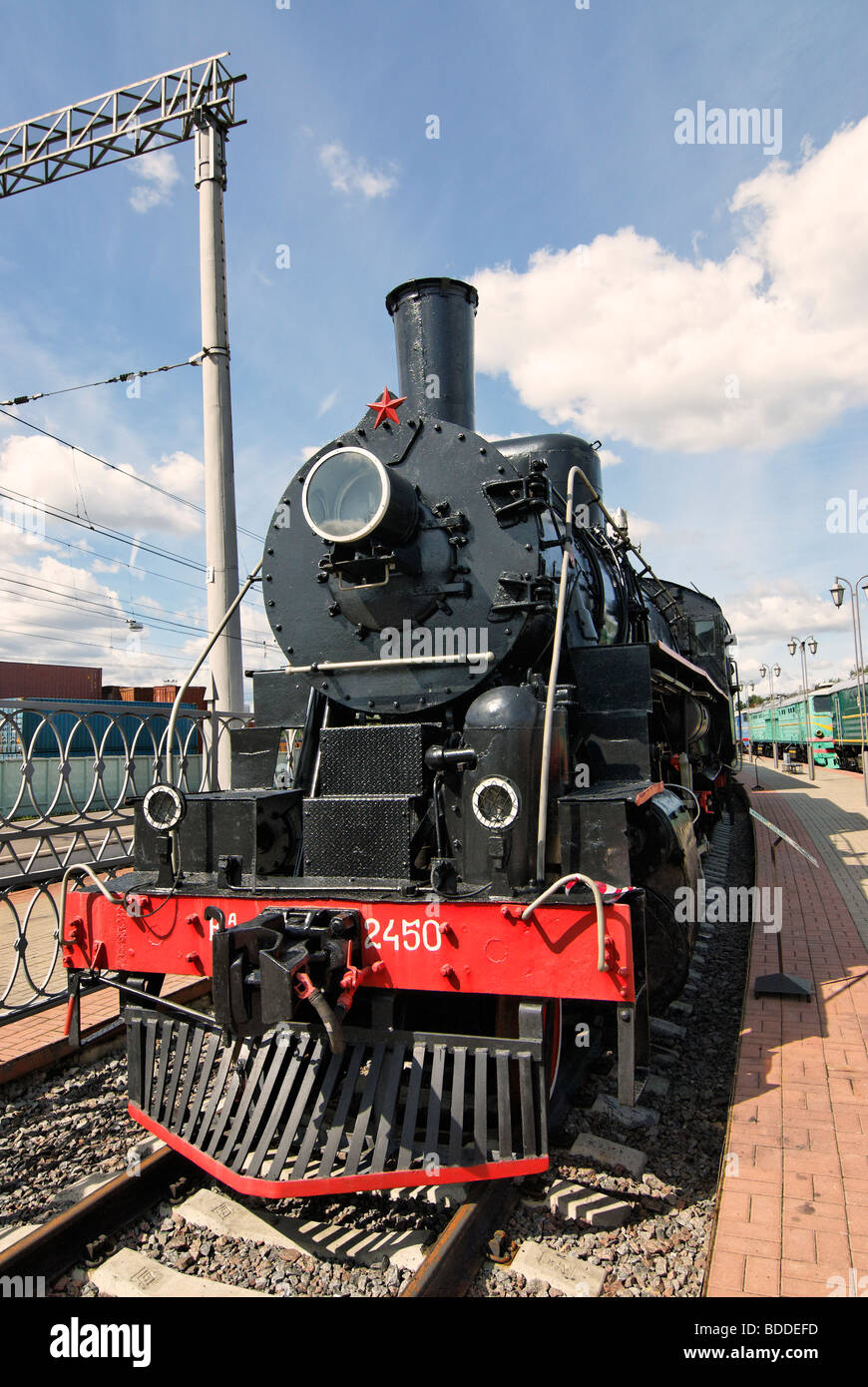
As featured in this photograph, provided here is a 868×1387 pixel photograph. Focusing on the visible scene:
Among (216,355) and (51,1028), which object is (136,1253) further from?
(216,355)

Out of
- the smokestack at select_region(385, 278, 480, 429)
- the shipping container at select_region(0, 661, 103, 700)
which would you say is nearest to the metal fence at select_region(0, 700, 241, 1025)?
the smokestack at select_region(385, 278, 480, 429)

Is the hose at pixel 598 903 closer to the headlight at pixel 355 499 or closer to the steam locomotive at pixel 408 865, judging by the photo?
the steam locomotive at pixel 408 865

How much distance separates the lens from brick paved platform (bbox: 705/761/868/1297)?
2.38m

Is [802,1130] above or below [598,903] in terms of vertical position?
below

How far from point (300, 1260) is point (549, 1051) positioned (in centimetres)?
112

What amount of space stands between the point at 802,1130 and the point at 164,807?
2991mm

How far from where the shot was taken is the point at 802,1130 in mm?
3182

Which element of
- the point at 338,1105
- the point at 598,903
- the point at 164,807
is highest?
the point at 164,807

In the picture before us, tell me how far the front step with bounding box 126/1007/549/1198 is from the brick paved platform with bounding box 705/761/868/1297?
710 mm

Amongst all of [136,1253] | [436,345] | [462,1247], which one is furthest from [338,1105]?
[436,345]

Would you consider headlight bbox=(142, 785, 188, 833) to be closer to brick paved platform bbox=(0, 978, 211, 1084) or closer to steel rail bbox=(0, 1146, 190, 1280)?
brick paved platform bbox=(0, 978, 211, 1084)

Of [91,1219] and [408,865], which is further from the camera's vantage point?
[408,865]

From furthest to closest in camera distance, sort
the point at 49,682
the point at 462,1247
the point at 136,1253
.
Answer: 1. the point at 49,682
2. the point at 136,1253
3. the point at 462,1247

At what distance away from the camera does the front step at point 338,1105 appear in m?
2.61
